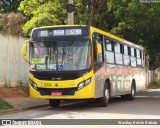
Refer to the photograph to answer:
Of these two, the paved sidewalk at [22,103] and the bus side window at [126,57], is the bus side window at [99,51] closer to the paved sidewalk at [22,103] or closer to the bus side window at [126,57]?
the paved sidewalk at [22,103]

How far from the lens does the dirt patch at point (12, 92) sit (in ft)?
65.1

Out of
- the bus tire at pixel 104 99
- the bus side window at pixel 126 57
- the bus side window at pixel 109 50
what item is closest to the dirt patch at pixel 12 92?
the bus tire at pixel 104 99

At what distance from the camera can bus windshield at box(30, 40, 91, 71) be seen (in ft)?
52.6

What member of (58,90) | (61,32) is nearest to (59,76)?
(58,90)

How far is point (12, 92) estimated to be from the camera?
20.7 metres

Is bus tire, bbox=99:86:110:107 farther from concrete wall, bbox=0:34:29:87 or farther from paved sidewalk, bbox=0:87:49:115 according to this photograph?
concrete wall, bbox=0:34:29:87

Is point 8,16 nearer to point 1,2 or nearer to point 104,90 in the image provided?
point 104,90

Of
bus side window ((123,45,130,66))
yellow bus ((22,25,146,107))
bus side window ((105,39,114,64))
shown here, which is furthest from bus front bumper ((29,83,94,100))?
bus side window ((123,45,130,66))

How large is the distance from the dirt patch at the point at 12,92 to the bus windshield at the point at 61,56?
12.7ft

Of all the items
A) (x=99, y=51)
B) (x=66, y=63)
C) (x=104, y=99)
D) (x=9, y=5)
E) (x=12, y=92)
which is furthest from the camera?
(x=9, y=5)

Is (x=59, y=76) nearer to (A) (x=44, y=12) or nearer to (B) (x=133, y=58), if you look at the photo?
(B) (x=133, y=58)

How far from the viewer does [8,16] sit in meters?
30.1

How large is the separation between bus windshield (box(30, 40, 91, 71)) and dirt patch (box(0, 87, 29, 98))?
3.86 m

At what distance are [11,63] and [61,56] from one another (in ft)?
19.1
